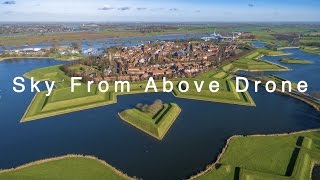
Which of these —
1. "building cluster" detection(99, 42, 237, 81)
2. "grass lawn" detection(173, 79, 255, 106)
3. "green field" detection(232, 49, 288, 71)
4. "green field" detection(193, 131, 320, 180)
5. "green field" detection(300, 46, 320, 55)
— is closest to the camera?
"green field" detection(193, 131, 320, 180)

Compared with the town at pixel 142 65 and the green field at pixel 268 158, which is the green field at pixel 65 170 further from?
the town at pixel 142 65

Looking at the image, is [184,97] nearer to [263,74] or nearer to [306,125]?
[306,125]

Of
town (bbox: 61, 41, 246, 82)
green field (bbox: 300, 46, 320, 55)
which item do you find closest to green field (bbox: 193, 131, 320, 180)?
town (bbox: 61, 41, 246, 82)

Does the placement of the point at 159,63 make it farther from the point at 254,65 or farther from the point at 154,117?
the point at 154,117

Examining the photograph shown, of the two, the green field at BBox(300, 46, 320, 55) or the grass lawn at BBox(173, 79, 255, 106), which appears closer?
the grass lawn at BBox(173, 79, 255, 106)

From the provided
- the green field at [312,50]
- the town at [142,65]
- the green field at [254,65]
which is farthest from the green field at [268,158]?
the green field at [312,50]

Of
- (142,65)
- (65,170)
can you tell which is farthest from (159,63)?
(65,170)

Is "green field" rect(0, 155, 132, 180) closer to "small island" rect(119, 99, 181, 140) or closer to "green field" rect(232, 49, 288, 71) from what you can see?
"small island" rect(119, 99, 181, 140)
